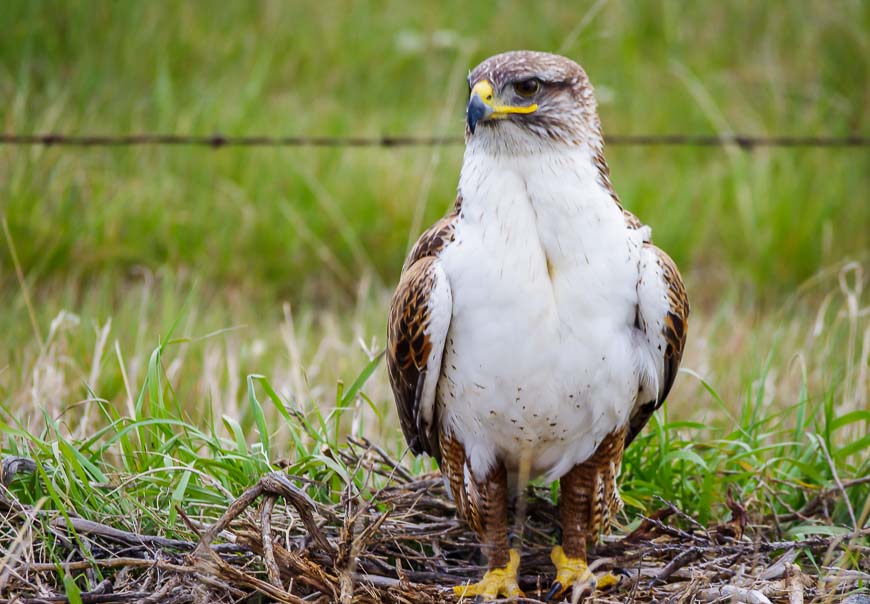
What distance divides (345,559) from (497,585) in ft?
1.88

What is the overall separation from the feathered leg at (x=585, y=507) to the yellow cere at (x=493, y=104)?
1014 mm

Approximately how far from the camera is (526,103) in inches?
123

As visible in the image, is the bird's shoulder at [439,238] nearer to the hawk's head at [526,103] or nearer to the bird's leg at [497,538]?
the hawk's head at [526,103]

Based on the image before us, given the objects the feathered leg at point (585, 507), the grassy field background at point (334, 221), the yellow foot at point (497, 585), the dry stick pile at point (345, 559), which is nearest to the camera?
the dry stick pile at point (345, 559)

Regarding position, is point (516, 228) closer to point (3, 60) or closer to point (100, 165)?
point (100, 165)

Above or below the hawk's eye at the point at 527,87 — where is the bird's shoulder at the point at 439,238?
below

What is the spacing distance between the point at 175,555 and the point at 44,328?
7.24 ft

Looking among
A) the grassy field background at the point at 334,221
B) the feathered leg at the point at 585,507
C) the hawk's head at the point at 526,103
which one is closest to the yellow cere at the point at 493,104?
the hawk's head at the point at 526,103

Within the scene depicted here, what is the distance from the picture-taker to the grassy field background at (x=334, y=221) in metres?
3.80

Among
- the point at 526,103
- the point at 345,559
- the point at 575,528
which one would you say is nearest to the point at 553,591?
the point at 575,528

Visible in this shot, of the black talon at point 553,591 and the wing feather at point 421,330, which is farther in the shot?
the black talon at point 553,591

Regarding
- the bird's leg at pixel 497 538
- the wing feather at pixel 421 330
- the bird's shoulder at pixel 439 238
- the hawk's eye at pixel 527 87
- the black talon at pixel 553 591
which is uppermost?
the hawk's eye at pixel 527 87

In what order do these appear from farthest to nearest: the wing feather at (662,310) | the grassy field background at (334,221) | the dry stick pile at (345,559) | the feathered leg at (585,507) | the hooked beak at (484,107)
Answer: the grassy field background at (334,221), the feathered leg at (585,507), the wing feather at (662,310), the hooked beak at (484,107), the dry stick pile at (345,559)

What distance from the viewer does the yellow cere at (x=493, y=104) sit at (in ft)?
10.1
